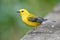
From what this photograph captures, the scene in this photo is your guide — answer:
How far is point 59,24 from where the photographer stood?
15.7ft

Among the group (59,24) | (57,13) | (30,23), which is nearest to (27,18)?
(30,23)

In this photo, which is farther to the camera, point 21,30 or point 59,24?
point 21,30

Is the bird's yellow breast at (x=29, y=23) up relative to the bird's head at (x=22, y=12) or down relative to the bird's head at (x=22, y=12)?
down

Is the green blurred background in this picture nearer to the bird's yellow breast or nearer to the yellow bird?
the yellow bird

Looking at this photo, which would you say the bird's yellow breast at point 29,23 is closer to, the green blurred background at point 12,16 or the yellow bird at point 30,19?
the yellow bird at point 30,19

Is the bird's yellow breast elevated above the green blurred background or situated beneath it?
situated beneath

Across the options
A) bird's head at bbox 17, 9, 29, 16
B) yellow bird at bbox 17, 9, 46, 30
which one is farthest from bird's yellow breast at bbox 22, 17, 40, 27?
bird's head at bbox 17, 9, 29, 16

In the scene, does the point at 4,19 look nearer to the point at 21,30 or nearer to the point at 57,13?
the point at 21,30

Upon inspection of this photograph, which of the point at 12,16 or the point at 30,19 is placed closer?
the point at 30,19

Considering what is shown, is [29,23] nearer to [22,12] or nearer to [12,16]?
[22,12]

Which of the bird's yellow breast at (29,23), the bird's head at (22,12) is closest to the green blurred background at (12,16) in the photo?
the bird's head at (22,12)

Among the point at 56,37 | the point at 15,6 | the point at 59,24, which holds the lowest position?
the point at 56,37

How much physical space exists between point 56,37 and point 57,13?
216cm

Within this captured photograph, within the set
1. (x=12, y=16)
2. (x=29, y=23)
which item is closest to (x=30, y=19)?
(x=29, y=23)
